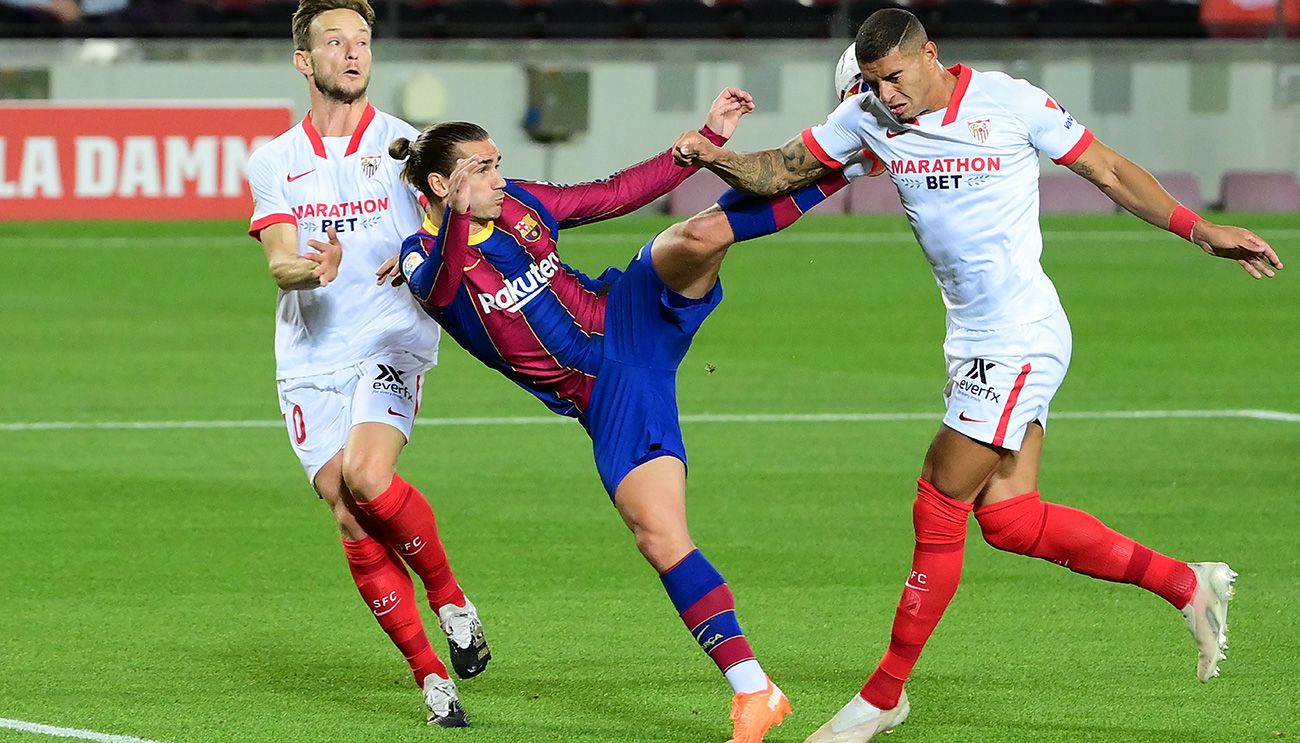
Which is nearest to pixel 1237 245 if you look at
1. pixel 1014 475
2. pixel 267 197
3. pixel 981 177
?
pixel 981 177

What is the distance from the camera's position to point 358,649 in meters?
6.36

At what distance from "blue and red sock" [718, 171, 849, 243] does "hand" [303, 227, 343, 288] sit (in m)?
1.07

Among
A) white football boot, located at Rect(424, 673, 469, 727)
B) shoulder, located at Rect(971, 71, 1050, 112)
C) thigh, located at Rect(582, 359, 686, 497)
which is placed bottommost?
white football boot, located at Rect(424, 673, 469, 727)

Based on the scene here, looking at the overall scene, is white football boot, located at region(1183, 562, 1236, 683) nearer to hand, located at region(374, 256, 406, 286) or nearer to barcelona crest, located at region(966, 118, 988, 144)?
barcelona crest, located at region(966, 118, 988, 144)

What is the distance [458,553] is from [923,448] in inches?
123

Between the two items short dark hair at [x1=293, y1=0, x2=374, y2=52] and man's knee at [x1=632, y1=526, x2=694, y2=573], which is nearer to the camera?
man's knee at [x1=632, y1=526, x2=694, y2=573]

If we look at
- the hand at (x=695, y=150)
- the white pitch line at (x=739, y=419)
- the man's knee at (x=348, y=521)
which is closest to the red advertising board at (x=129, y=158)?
the white pitch line at (x=739, y=419)

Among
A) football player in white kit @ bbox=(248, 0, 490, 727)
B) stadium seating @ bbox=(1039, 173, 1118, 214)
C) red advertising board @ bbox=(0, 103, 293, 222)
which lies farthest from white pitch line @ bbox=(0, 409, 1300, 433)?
stadium seating @ bbox=(1039, 173, 1118, 214)

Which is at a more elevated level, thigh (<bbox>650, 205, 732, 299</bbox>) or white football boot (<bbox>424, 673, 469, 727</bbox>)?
thigh (<bbox>650, 205, 732, 299</bbox>)

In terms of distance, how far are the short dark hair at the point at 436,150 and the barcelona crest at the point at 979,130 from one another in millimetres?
1306

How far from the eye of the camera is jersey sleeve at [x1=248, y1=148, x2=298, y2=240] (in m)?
5.67

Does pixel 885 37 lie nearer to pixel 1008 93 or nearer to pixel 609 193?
pixel 1008 93

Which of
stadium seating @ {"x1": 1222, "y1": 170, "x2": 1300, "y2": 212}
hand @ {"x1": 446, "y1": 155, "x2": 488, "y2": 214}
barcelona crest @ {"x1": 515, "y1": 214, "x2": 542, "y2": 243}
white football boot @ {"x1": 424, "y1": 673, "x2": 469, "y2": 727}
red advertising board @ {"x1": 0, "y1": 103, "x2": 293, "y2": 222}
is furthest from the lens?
stadium seating @ {"x1": 1222, "y1": 170, "x2": 1300, "y2": 212}

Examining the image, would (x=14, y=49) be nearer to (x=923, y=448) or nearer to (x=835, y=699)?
(x=923, y=448)
